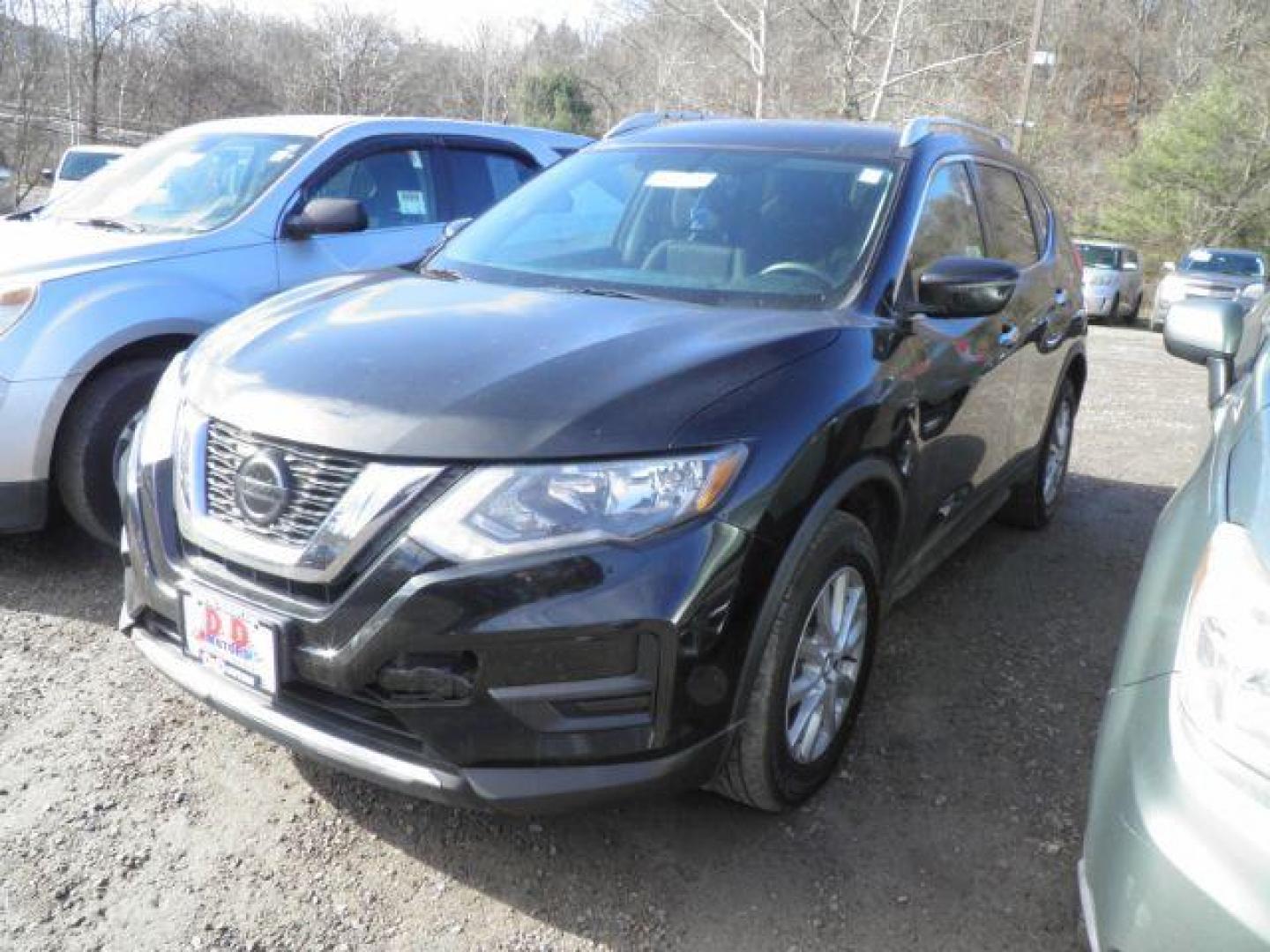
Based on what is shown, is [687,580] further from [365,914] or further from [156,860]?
[156,860]

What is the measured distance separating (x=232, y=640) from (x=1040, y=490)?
3875 mm

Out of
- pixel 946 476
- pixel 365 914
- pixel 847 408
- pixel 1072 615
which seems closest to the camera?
pixel 365 914

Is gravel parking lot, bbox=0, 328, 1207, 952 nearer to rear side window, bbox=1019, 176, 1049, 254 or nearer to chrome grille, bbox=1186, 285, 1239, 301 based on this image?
rear side window, bbox=1019, 176, 1049, 254

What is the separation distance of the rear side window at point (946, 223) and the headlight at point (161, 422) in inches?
78.9

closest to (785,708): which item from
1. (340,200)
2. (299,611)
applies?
(299,611)

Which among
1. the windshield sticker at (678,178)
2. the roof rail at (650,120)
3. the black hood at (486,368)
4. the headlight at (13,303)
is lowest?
the headlight at (13,303)

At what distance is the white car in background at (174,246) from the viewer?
3.75 m

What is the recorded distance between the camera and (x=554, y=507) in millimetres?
2027

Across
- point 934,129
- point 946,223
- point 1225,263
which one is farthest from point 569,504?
point 1225,263

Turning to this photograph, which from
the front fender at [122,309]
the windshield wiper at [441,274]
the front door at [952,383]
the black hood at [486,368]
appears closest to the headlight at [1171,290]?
the front door at [952,383]

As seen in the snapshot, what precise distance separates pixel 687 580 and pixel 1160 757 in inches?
34.1

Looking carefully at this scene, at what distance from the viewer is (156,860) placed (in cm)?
242

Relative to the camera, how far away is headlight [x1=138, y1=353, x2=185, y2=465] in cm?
249

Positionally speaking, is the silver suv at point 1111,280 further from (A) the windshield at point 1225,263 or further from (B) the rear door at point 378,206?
(B) the rear door at point 378,206
